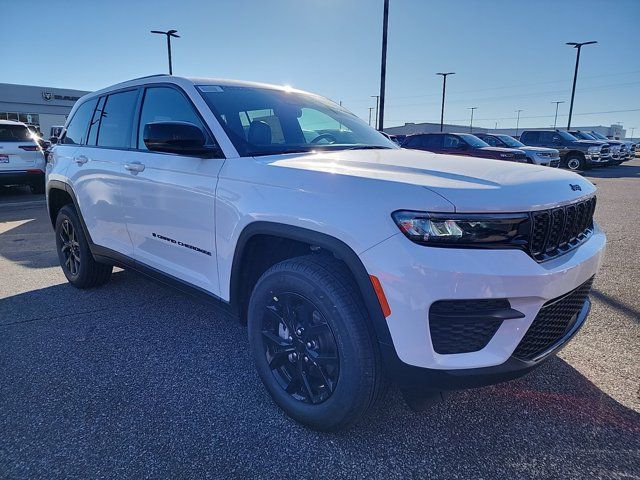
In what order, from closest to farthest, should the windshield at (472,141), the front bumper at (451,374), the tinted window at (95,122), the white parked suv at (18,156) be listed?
1. the front bumper at (451,374)
2. the tinted window at (95,122)
3. the white parked suv at (18,156)
4. the windshield at (472,141)

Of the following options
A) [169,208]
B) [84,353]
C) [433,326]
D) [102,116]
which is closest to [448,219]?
[433,326]

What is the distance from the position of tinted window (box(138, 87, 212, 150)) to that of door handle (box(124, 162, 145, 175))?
143 millimetres

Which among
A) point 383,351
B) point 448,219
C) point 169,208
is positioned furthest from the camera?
point 169,208

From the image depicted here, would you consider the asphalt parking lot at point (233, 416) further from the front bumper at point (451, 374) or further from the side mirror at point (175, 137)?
the side mirror at point (175, 137)

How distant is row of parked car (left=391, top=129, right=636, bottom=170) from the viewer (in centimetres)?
1355

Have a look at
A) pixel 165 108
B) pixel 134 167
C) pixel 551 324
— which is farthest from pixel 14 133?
pixel 551 324

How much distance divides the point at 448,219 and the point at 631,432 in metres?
1.61

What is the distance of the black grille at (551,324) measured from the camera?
76.0 inches

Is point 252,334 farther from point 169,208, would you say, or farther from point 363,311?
point 169,208

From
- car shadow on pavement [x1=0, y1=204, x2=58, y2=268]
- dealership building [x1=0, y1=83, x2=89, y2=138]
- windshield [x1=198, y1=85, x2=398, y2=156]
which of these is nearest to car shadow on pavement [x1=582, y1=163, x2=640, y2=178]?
windshield [x1=198, y1=85, x2=398, y2=156]

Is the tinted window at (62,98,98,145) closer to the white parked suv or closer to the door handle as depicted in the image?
the door handle

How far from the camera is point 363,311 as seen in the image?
6.54 feet

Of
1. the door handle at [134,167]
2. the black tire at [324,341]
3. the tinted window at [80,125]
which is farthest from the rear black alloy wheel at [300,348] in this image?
the tinted window at [80,125]

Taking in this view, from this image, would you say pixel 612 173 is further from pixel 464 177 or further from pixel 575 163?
pixel 464 177
